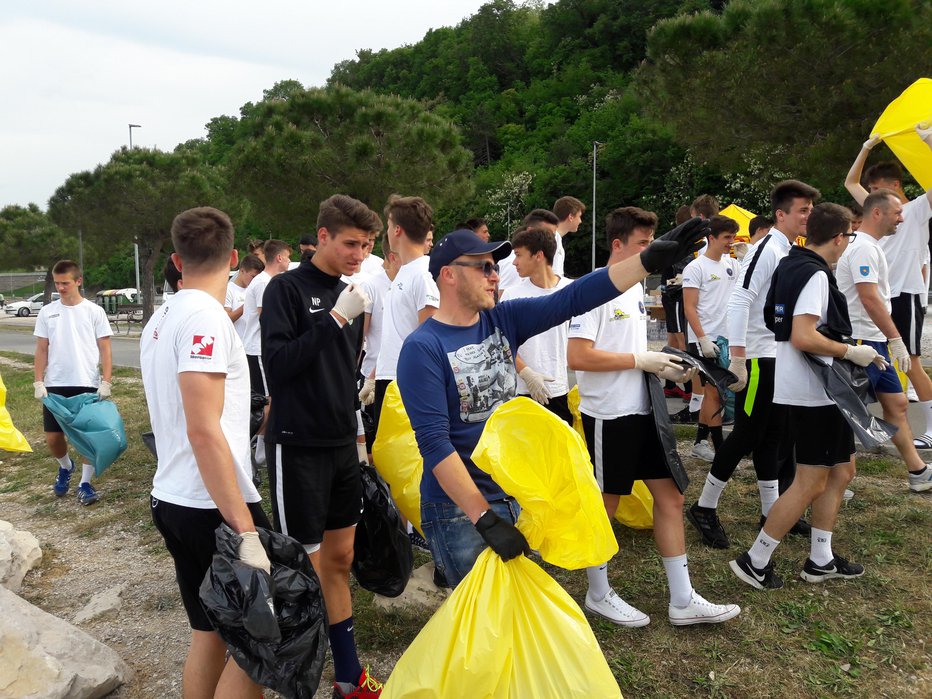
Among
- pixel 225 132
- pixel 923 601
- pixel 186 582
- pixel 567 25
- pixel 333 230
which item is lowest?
pixel 923 601

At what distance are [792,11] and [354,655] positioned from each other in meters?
11.7

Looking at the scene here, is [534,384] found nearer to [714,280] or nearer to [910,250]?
[714,280]

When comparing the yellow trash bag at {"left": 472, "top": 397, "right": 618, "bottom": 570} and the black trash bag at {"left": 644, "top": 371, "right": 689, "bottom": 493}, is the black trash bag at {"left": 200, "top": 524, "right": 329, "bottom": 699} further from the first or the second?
the black trash bag at {"left": 644, "top": 371, "right": 689, "bottom": 493}

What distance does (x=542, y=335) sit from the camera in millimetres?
4363

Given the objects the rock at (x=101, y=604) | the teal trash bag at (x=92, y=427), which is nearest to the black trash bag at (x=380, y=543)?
the rock at (x=101, y=604)

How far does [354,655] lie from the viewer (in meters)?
2.92

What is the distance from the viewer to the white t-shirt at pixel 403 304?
4.24 meters

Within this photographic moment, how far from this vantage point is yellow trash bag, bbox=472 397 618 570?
2.15m

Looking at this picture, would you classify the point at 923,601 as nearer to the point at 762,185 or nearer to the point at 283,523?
the point at 283,523

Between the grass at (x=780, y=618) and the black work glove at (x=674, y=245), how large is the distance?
177 cm

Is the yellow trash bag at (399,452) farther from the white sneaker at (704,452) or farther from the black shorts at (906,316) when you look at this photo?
the black shorts at (906,316)

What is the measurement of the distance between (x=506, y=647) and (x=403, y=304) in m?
2.63

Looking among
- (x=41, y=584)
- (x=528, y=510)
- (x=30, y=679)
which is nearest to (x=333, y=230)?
(x=528, y=510)

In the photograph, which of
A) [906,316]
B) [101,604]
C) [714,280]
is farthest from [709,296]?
[101,604]
